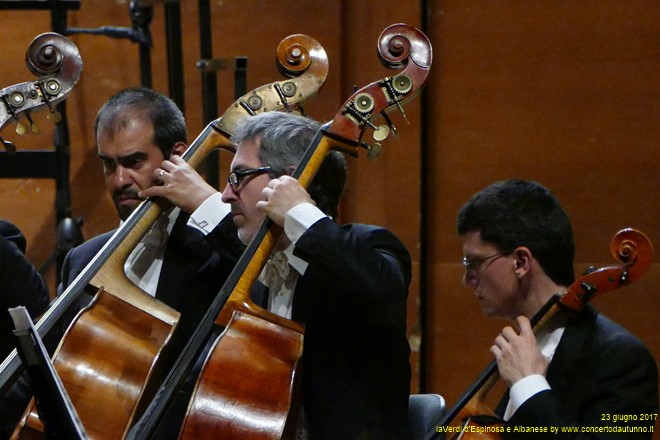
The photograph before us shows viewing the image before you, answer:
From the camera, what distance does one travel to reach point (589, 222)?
10.2ft

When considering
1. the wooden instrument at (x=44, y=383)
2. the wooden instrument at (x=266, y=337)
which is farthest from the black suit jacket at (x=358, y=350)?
the wooden instrument at (x=44, y=383)

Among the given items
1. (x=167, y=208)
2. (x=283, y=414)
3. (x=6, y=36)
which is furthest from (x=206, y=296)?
(x=6, y=36)

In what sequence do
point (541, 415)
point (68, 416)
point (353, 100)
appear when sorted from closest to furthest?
point (68, 416) → point (541, 415) → point (353, 100)

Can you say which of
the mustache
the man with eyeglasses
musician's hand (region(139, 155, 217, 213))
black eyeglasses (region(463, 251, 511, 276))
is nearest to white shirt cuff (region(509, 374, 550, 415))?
the man with eyeglasses

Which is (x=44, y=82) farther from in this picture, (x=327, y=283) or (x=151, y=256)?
(x=327, y=283)

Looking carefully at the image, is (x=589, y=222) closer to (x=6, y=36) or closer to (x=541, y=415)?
(x=541, y=415)

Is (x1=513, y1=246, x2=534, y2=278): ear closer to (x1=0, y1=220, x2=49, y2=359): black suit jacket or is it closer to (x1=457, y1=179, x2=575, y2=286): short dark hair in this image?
(x1=457, y1=179, x2=575, y2=286): short dark hair

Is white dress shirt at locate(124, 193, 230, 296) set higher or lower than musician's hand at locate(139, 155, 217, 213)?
lower

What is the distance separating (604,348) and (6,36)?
7.53 ft

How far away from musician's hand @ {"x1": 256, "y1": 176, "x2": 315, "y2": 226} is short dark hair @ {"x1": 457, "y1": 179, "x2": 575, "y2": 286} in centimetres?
34

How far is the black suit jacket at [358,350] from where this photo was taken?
1864mm

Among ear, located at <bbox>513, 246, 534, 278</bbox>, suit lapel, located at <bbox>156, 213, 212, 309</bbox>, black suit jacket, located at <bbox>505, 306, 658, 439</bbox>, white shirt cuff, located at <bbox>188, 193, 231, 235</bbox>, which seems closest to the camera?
black suit jacket, located at <bbox>505, 306, 658, 439</bbox>

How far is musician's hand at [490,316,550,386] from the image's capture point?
174 cm

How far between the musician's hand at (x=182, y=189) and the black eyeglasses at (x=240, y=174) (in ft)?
0.36
